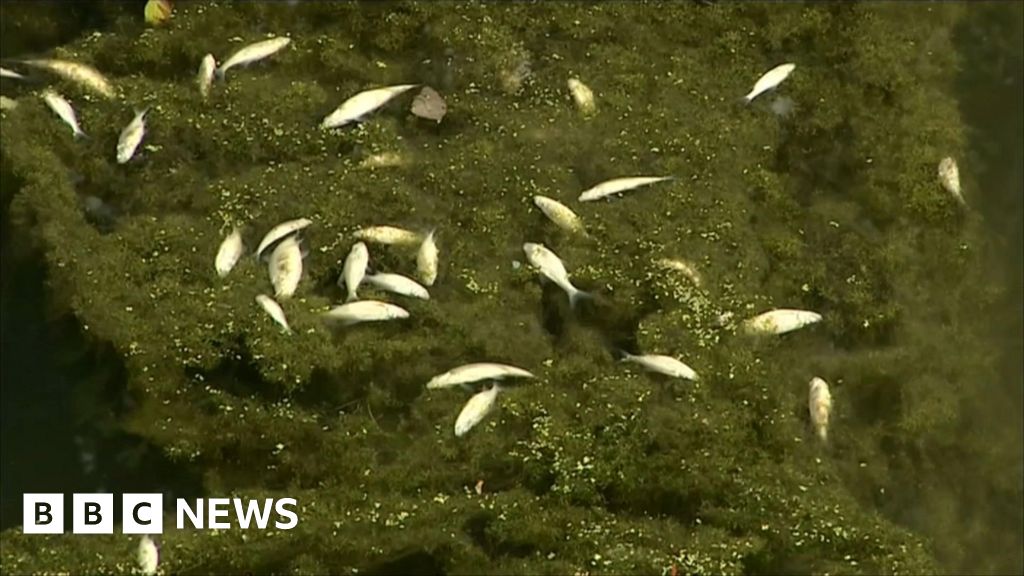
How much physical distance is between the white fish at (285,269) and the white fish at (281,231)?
1.5 inches

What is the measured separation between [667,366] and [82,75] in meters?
2.58

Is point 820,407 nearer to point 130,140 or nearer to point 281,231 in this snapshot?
point 281,231

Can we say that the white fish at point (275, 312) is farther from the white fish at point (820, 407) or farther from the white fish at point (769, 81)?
the white fish at point (769, 81)

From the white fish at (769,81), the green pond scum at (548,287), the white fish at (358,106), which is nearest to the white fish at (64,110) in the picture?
the green pond scum at (548,287)

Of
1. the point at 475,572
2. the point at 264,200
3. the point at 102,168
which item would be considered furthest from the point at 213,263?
the point at 475,572

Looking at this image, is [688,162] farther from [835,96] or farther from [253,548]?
[253,548]

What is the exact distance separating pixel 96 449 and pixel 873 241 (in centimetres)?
293

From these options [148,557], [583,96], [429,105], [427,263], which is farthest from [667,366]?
[148,557]

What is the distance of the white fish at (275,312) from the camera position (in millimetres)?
3695

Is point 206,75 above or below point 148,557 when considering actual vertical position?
above

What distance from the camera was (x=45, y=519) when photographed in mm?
3543

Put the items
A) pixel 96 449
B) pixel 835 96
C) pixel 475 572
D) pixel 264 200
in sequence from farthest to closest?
pixel 835 96
pixel 264 200
pixel 96 449
pixel 475 572

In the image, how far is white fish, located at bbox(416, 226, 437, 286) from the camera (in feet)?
12.6

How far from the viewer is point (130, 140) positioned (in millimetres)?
4090
